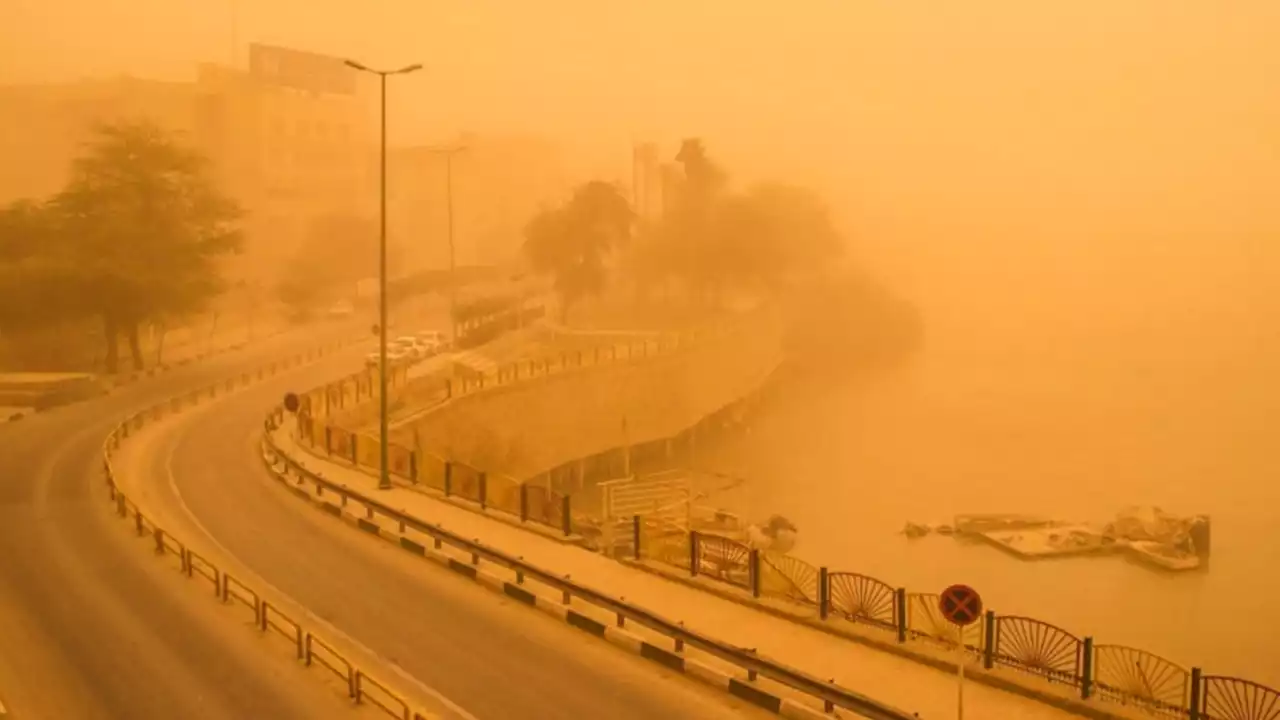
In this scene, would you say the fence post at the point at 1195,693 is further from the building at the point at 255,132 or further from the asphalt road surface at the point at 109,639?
the building at the point at 255,132

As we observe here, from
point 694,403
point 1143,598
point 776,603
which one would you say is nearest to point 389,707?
point 776,603

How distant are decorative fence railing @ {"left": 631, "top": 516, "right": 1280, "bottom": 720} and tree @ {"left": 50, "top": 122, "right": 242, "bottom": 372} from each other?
28364mm

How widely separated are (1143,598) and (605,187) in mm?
34887

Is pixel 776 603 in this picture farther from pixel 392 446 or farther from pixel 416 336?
pixel 416 336

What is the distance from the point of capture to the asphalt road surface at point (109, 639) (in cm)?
1127

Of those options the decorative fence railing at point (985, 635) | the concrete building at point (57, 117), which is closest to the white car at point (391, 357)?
the concrete building at point (57, 117)

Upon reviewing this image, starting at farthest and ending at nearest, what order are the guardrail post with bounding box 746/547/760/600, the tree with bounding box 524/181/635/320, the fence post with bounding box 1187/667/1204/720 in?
the tree with bounding box 524/181/635/320
the guardrail post with bounding box 746/547/760/600
the fence post with bounding box 1187/667/1204/720

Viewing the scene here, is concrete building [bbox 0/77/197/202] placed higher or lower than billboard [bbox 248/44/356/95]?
lower

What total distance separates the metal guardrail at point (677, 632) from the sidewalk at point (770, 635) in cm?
55

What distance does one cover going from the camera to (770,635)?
1281 centimetres

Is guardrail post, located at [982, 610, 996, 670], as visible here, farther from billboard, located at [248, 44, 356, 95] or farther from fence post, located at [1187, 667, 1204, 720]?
billboard, located at [248, 44, 356, 95]

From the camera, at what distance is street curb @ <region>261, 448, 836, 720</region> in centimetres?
1090

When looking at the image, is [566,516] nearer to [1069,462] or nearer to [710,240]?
[1069,462]

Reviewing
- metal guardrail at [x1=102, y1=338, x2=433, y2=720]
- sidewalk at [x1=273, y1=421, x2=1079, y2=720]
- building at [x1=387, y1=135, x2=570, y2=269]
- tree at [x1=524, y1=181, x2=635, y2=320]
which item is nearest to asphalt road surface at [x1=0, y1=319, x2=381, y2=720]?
metal guardrail at [x1=102, y1=338, x2=433, y2=720]
